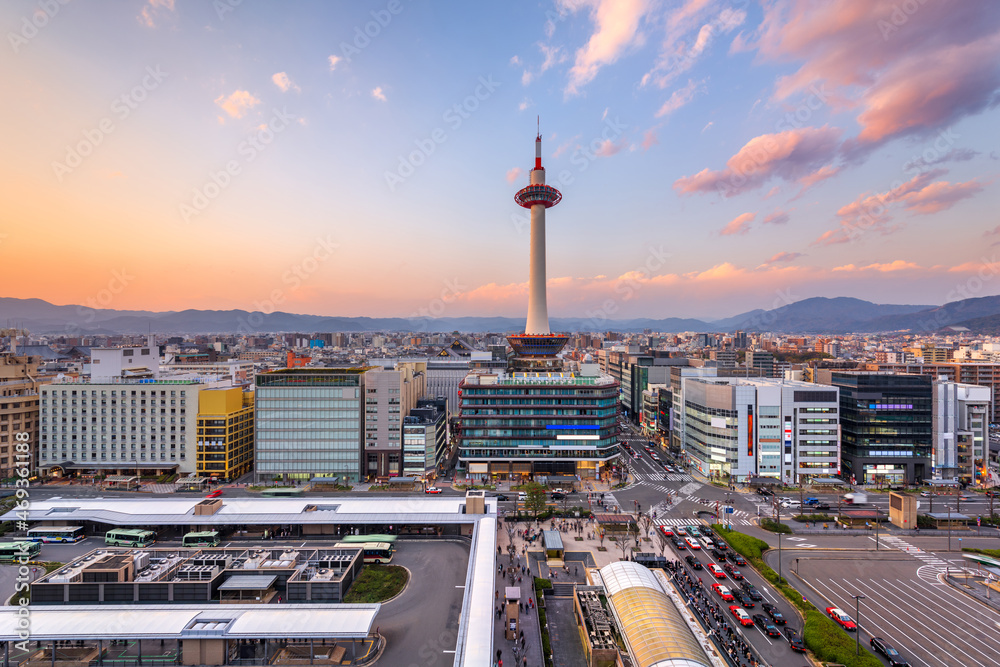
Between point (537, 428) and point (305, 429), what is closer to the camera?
point (305, 429)

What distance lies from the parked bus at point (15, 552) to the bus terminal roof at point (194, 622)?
52.4 feet

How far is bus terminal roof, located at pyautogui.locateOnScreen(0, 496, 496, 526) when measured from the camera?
45000 mm

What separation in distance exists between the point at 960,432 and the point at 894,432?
9.31 meters

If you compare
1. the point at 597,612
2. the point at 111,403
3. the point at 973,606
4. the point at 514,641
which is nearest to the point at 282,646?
the point at 514,641

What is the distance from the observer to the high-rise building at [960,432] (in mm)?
70312

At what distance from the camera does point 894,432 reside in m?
70.8

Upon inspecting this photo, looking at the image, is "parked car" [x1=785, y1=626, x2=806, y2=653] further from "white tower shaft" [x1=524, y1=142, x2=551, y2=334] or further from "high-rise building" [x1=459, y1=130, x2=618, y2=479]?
"white tower shaft" [x1=524, y1=142, x2=551, y2=334]

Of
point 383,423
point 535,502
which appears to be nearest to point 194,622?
point 535,502

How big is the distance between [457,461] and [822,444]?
177 ft

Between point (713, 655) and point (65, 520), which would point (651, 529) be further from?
point (65, 520)

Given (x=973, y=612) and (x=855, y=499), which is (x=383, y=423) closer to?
(x=855, y=499)

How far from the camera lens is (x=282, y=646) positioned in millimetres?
29281

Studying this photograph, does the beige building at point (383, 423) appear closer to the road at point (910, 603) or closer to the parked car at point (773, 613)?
the road at point (910, 603)

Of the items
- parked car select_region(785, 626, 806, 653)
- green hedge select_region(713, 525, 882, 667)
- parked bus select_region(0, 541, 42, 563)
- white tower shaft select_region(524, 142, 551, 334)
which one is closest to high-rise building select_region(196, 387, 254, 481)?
parked bus select_region(0, 541, 42, 563)
